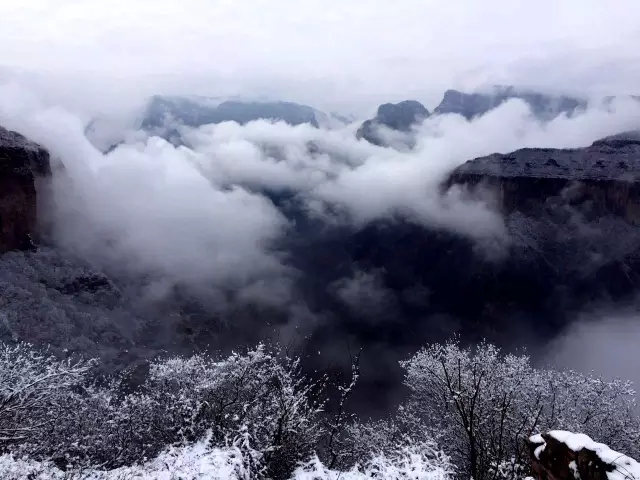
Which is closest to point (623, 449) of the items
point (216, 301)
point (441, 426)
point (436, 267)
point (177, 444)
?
point (441, 426)

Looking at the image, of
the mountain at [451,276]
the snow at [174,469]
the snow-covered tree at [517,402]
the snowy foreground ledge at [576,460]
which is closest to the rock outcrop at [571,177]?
the mountain at [451,276]

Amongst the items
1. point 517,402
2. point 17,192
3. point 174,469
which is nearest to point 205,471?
point 174,469

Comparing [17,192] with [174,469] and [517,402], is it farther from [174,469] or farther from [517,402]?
[517,402]

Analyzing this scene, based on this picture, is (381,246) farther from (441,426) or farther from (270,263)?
(441,426)

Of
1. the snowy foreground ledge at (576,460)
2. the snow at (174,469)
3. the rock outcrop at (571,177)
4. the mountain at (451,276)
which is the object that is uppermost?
the snowy foreground ledge at (576,460)

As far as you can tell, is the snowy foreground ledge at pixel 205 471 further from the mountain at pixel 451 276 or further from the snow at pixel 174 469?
the mountain at pixel 451 276

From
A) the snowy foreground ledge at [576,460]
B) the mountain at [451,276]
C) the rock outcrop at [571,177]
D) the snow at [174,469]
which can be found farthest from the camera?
the rock outcrop at [571,177]

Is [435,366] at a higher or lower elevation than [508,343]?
higher
